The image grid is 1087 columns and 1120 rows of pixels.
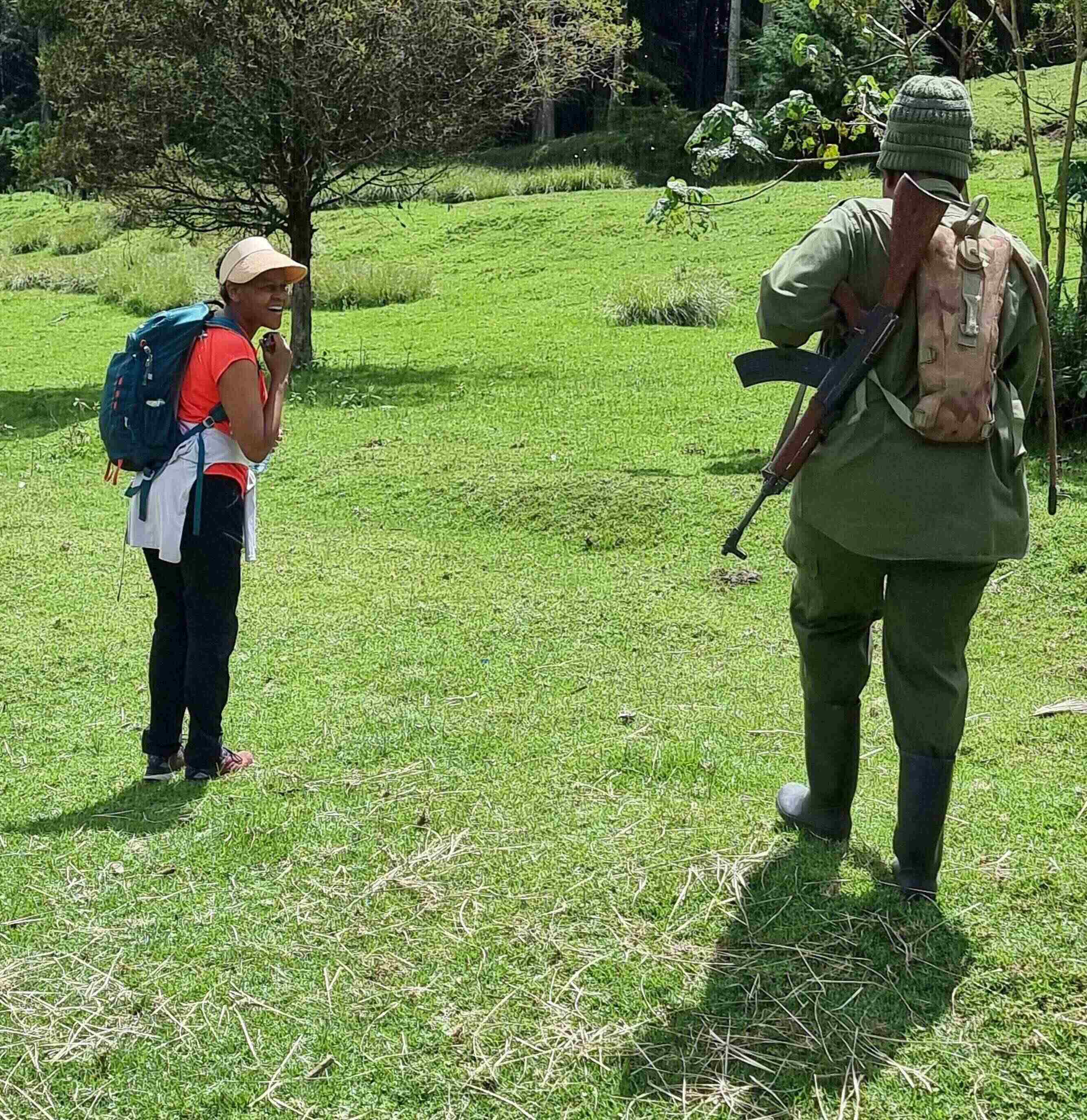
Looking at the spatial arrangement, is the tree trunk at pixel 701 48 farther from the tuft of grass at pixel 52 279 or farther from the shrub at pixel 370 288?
the shrub at pixel 370 288

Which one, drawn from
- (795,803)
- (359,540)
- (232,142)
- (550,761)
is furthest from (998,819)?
(232,142)

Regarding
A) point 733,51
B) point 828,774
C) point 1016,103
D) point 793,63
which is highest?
point 733,51

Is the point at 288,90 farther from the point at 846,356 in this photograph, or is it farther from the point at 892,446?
the point at 892,446

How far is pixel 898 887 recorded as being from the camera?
12.2ft

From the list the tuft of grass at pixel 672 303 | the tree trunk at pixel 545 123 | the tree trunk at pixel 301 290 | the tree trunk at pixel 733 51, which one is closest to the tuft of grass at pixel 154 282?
the tree trunk at pixel 301 290

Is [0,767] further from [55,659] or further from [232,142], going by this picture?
[232,142]

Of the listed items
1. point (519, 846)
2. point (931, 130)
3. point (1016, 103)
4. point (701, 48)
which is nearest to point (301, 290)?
point (519, 846)

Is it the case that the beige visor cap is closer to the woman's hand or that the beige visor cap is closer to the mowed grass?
the woman's hand

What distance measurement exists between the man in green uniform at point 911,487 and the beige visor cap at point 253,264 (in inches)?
68.1

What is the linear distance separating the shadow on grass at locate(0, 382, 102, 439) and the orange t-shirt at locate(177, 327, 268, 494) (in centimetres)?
812

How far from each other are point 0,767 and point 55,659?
1.39 meters

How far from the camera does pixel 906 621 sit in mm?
3527

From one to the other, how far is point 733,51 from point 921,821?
33.5 m

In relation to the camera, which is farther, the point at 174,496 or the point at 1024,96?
the point at 1024,96
